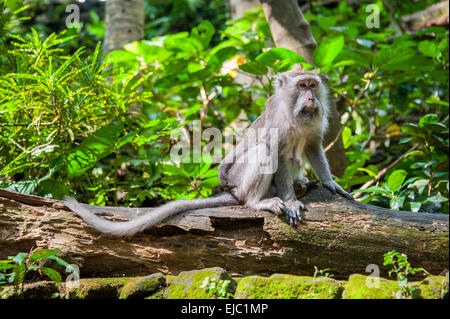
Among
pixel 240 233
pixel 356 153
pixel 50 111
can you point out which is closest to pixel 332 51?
pixel 356 153

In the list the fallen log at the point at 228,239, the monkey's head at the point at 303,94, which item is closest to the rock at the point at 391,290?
the fallen log at the point at 228,239

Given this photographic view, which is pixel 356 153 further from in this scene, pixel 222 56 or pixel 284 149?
pixel 222 56

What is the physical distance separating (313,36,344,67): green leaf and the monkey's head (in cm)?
21

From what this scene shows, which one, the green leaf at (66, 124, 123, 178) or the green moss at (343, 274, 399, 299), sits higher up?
the green leaf at (66, 124, 123, 178)

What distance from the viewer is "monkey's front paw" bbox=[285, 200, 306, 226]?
4.32m

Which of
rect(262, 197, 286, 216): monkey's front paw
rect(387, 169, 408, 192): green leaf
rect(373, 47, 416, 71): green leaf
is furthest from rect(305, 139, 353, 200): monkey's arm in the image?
rect(373, 47, 416, 71): green leaf

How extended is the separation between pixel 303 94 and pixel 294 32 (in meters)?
1.72

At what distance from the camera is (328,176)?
5.48 meters

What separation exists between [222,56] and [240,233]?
2.82 m

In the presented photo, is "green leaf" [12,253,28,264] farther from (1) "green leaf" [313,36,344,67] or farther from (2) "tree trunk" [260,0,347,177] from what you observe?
(2) "tree trunk" [260,0,347,177]

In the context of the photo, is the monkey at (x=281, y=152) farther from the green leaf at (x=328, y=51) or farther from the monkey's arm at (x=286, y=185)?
the green leaf at (x=328, y=51)

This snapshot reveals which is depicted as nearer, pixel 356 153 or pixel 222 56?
pixel 222 56

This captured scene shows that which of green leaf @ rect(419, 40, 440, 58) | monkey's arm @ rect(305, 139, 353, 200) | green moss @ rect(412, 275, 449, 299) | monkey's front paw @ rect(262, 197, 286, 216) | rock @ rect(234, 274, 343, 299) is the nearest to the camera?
green moss @ rect(412, 275, 449, 299)
